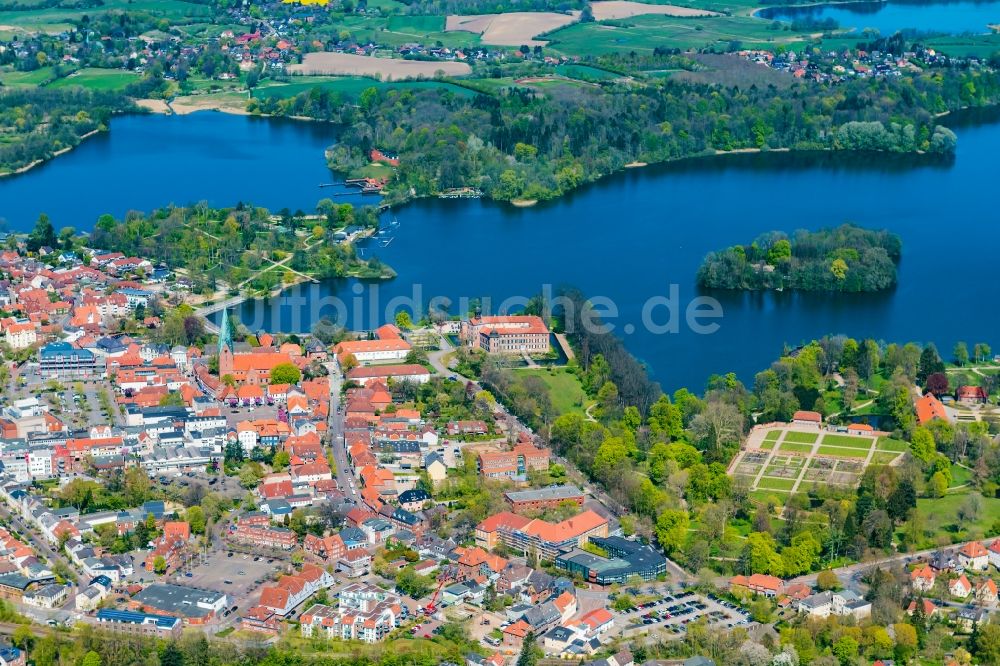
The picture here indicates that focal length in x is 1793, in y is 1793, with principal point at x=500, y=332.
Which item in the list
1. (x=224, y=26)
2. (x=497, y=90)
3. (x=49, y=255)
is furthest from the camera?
(x=224, y=26)

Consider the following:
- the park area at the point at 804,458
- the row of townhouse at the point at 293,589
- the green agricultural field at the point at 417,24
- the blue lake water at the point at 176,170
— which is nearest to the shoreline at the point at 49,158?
the blue lake water at the point at 176,170

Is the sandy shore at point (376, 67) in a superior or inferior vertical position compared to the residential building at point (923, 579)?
inferior

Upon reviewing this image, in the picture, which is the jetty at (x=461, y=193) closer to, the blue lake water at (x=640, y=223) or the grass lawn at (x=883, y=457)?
the blue lake water at (x=640, y=223)

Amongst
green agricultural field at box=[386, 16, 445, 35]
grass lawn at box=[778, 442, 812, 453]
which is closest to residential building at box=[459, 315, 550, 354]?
grass lawn at box=[778, 442, 812, 453]

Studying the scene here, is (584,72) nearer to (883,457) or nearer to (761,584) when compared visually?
(883,457)

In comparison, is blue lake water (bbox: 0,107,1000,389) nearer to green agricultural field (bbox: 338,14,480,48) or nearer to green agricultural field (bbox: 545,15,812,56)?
green agricultural field (bbox: 545,15,812,56)

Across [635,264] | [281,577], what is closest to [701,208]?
[635,264]

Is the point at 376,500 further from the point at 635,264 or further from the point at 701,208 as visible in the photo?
the point at 701,208

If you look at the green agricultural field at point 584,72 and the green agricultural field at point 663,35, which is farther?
the green agricultural field at point 663,35
